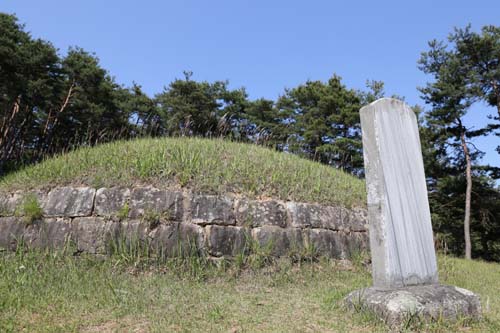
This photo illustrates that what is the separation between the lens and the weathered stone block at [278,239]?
5422 mm

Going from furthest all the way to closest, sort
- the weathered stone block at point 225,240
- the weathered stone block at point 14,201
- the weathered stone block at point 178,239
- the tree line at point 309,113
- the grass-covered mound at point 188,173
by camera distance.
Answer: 1. the tree line at point 309,113
2. the grass-covered mound at point 188,173
3. the weathered stone block at point 14,201
4. the weathered stone block at point 225,240
5. the weathered stone block at point 178,239

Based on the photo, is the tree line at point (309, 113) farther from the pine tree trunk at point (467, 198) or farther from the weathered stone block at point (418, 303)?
the weathered stone block at point (418, 303)

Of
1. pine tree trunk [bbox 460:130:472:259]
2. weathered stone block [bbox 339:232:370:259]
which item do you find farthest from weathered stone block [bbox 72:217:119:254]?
pine tree trunk [bbox 460:130:472:259]

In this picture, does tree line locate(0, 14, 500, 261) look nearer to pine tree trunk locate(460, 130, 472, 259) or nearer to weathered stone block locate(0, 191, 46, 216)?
pine tree trunk locate(460, 130, 472, 259)

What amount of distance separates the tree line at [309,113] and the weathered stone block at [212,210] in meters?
7.01

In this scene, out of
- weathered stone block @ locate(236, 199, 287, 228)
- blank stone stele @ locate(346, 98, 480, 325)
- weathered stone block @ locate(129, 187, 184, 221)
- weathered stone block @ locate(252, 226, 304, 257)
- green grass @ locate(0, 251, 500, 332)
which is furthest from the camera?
weathered stone block @ locate(236, 199, 287, 228)

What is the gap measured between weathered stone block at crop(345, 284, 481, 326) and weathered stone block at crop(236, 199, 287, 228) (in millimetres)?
2122

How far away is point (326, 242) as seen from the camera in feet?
19.4

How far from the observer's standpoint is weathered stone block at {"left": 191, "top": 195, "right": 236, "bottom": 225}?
5363mm

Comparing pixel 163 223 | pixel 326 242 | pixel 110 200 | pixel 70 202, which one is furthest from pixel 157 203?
pixel 326 242

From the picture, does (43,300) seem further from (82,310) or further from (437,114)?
(437,114)

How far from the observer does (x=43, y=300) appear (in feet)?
11.9

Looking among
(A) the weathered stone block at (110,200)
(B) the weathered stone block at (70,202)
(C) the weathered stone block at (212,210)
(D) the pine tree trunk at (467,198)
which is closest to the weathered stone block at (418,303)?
(C) the weathered stone block at (212,210)

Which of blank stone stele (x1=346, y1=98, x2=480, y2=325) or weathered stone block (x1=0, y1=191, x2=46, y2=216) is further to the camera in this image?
weathered stone block (x1=0, y1=191, x2=46, y2=216)
